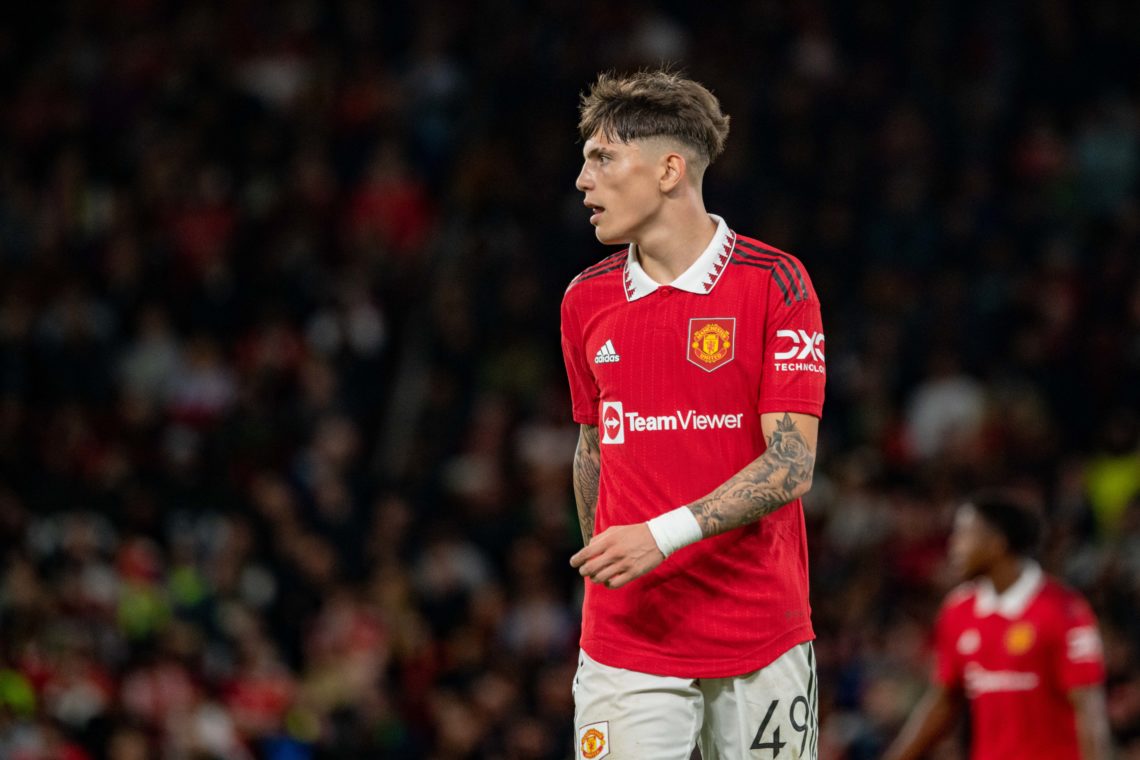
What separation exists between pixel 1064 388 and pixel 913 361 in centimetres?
117

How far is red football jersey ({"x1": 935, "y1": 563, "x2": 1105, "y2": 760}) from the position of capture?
6820 mm

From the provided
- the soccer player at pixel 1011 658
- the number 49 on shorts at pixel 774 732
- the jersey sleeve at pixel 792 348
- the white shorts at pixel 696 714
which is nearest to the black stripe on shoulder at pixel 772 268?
the jersey sleeve at pixel 792 348

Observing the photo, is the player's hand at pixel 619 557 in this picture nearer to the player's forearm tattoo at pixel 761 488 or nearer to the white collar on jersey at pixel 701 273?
the player's forearm tattoo at pixel 761 488

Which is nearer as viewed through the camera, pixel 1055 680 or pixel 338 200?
pixel 1055 680

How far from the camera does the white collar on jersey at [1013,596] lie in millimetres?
7059

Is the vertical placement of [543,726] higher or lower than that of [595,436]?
lower

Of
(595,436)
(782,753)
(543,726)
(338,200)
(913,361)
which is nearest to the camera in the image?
(782,753)

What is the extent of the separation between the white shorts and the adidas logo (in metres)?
0.87

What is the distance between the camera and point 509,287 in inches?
522

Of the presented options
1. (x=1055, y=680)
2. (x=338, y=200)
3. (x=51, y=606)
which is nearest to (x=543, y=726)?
(x=51, y=606)

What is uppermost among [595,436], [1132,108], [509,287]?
[1132,108]

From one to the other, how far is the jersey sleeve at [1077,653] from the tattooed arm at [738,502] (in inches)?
112

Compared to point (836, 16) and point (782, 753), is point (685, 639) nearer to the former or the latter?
point (782, 753)

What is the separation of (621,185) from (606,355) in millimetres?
486
